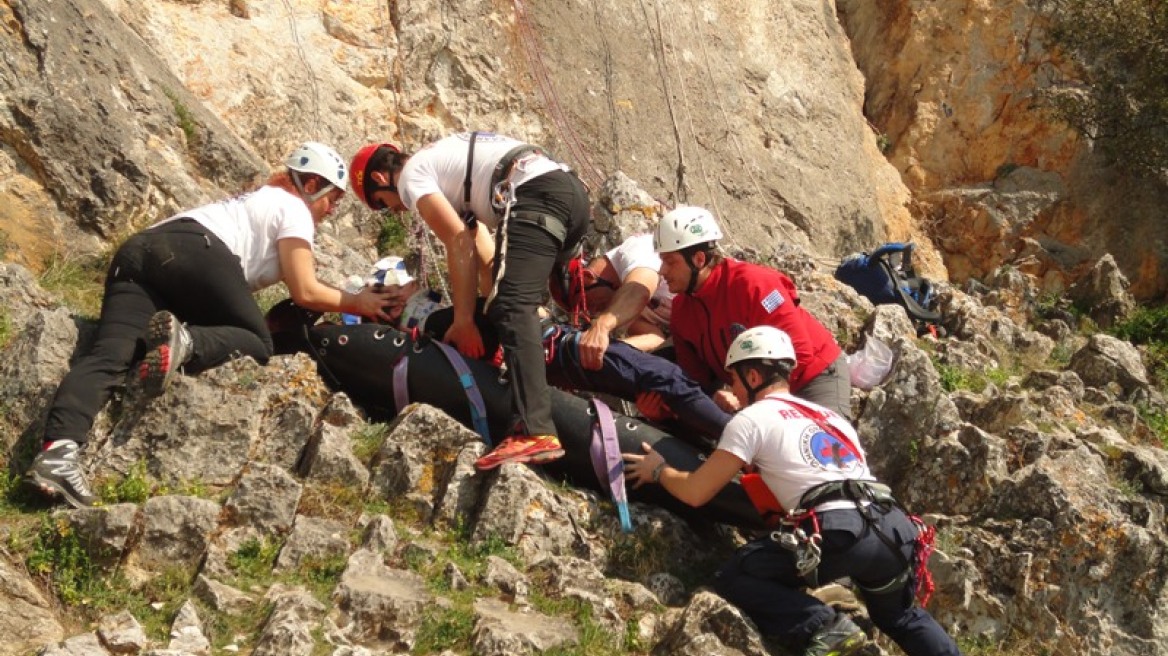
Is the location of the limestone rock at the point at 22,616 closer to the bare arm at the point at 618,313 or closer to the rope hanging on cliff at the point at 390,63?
the bare arm at the point at 618,313

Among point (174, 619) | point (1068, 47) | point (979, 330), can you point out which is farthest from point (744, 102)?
point (174, 619)

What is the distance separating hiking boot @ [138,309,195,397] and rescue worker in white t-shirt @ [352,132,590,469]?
152 centimetres

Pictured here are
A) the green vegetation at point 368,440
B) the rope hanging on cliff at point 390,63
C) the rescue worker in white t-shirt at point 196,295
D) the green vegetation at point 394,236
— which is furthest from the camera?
the rope hanging on cliff at point 390,63

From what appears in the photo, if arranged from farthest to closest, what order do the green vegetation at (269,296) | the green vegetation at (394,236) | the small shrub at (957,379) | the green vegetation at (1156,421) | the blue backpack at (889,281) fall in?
the green vegetation at (394,236)
the blue backpack at (889,281)
the green vegetation at (1156,421)
the small shrub at (957,379)
the green vegetation at (269,296)

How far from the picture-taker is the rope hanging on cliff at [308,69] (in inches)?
542

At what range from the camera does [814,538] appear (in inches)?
259

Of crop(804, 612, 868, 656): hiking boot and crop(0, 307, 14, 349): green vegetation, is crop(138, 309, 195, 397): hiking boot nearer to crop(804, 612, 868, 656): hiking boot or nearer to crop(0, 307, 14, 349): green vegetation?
crop(0, 307, 14, 349): green vegetation

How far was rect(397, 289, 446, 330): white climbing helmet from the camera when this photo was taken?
8242mm

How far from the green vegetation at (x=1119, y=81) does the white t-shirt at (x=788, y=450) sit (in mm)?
14524

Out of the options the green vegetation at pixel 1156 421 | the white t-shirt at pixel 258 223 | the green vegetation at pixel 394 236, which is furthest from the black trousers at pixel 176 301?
the green vegetation at pixel 1156 421

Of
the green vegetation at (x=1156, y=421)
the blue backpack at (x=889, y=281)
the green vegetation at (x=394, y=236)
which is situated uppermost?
the green vegetation at (x=394, y=236)

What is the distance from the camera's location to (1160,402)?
487 inches

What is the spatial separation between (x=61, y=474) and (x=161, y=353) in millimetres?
828

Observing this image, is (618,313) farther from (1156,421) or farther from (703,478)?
(1156,421)
